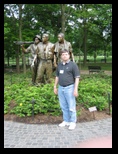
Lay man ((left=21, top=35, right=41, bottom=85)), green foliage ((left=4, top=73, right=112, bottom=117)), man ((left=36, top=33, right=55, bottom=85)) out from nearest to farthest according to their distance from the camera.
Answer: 1. green foliage ((left=4, top=73, right=112, bottom=117))
2. man ((left=36, top=33, right=55, bottom=85))
3. man ((left=21, top=35, right=41, bottom=85))

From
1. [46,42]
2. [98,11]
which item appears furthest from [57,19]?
[46,42]

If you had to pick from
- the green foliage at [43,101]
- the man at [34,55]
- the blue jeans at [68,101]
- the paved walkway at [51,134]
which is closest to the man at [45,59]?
the man at [34,55]

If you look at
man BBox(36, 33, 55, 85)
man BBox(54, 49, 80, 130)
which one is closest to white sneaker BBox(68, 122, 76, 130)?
man BBox(54, 49, 80, 130)

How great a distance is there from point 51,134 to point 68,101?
87 centimetres

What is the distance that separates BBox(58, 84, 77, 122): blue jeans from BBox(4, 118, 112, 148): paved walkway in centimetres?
31

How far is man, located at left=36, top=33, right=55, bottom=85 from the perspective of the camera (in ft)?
28.5

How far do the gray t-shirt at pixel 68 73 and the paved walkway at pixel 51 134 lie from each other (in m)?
1.17

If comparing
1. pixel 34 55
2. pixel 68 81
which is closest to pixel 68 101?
pixel 68 81

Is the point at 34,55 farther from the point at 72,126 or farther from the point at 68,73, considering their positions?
the point at 72,126

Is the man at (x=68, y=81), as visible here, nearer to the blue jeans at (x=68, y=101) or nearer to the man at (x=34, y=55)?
the blue jeans at (x=68, y=101)

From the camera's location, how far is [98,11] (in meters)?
18.8

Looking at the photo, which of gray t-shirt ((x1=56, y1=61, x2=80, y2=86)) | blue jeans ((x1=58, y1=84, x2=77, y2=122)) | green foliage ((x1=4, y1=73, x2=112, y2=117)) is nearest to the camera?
gray t-shirt ((x1=56, y1=61, x2=80, y2=86))

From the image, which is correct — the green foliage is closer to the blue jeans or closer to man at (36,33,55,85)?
the blue jeans
